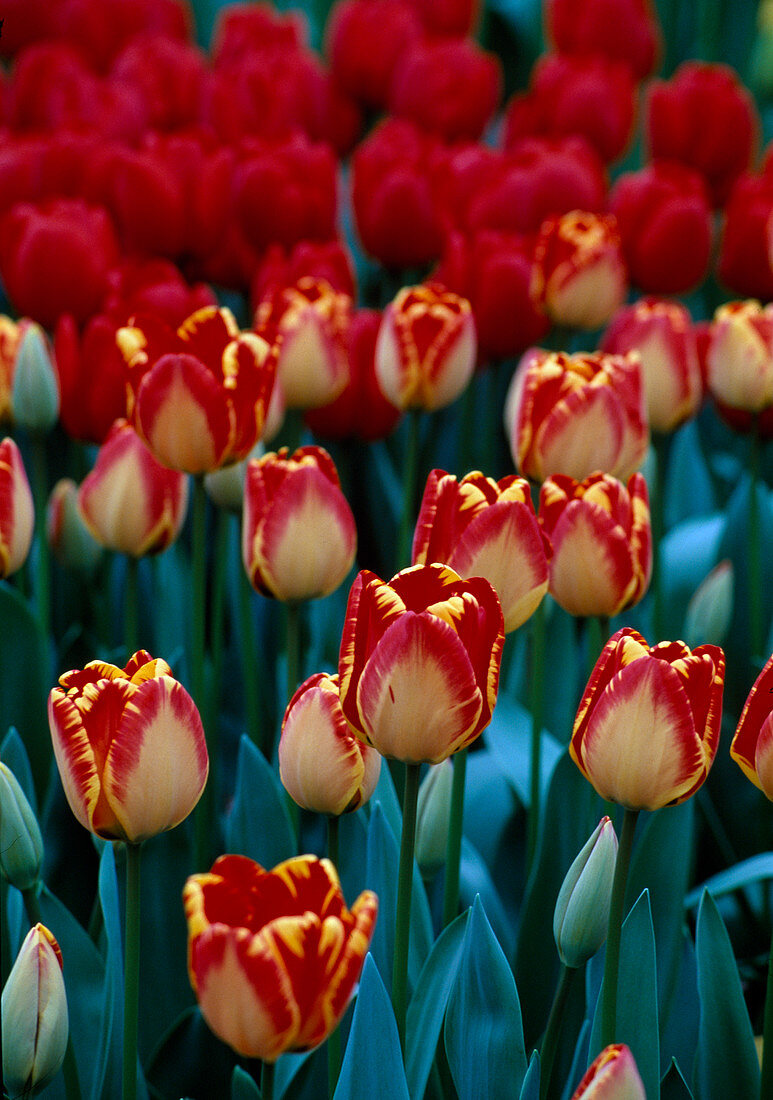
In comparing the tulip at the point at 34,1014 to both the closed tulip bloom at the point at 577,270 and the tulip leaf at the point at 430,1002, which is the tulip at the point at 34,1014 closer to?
the tulip leaf at the point at 430,1002

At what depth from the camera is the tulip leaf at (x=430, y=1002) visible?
783 mm

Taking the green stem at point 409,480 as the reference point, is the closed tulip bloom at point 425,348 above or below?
above

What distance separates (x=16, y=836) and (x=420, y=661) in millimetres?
309

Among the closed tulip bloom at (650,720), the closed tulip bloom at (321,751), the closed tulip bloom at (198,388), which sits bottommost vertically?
the closed tulip bloom at (321,751)

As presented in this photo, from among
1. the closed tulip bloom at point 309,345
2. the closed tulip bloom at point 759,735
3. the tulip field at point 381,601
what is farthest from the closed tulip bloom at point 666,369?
the closed tulip bloom at point 759,735

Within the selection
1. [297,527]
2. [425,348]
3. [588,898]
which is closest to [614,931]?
[588,898]

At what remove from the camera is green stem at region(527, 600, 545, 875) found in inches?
41.0

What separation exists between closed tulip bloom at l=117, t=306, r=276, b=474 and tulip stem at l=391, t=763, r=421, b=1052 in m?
0.36

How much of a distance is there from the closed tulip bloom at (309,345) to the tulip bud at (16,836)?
0.57 meters

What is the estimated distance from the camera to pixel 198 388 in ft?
3.09

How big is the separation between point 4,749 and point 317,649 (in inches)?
15.5

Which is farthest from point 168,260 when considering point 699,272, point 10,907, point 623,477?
point 10,907

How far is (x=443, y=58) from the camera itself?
2.30m

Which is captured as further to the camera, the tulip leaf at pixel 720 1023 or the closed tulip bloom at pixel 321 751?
the tulip leaf at pixel 720 1023
